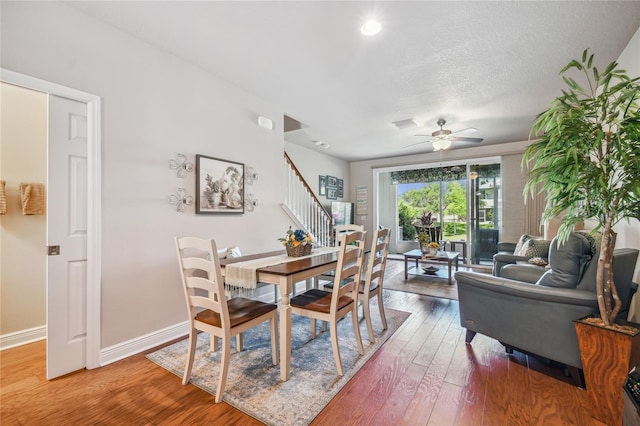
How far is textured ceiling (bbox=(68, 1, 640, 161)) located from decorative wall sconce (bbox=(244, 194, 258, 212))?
121cm

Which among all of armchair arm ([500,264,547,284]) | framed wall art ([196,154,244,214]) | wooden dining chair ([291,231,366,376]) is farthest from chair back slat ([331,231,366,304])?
armchair arm ([500,264,547,284])

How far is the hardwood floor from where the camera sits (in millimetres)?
1600

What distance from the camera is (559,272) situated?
2.07 m

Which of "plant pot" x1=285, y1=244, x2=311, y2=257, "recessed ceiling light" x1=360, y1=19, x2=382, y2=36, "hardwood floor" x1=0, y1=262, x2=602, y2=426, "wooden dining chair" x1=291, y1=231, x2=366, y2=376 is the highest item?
"recessed ceiling light" x1=360, y1=19, x2=382, y2=36

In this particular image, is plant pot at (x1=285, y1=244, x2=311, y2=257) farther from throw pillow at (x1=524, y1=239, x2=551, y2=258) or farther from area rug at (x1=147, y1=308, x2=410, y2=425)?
throw pillow at (x1=524, y1=239, x2=551, y2=258)

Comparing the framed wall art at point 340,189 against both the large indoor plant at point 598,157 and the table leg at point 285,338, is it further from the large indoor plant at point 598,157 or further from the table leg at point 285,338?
the large indoor plant at point 598,157

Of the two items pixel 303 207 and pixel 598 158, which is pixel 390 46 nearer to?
pixel 598 158

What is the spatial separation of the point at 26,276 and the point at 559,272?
468 cm

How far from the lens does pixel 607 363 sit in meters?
1.55

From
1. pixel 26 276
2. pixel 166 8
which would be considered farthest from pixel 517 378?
pixel 26 276

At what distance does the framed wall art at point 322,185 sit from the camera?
658 centimetres

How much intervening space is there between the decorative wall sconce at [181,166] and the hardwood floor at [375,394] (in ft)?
5.53

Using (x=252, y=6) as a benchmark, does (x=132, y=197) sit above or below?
below

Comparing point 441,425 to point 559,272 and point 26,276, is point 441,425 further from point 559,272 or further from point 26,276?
point 26,276
